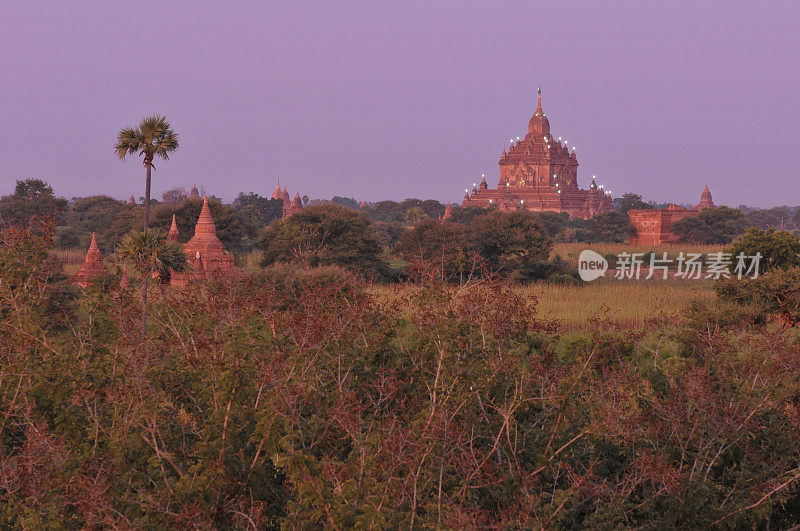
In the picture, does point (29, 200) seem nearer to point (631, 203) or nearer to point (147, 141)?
point (147, 141)

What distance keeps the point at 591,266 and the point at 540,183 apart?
2773 inches

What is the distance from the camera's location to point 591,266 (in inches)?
1547

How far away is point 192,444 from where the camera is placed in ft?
17.8

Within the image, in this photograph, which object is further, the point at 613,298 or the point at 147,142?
the point at 613,298

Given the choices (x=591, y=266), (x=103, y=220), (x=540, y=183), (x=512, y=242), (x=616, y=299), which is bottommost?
(x=616, y=299)

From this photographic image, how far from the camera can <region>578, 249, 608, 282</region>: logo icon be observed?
35456 millimetres

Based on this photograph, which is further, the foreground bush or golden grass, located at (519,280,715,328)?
golden grass, located at (519,280,715,328)

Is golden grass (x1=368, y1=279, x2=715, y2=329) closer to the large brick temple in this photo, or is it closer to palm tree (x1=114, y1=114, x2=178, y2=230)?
palm tree (x1=114, y1=114, x2=178, y2=230)

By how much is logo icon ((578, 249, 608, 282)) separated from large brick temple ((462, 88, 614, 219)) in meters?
57.4

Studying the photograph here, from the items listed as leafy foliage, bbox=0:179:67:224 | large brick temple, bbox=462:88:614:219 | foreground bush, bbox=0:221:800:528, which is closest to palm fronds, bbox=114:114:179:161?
foreground bush, bbox=0:221:800:528

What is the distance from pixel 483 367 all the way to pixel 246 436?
212 cm

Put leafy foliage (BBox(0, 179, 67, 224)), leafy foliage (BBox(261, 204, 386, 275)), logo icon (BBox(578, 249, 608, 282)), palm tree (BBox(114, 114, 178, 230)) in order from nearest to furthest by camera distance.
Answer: palm tree (BBox(114, 114, 178, 230)) → logo icon (BBox(578, 249, 608, 282)) → leafy foliage (BBox(261, 204, 386, 275)) → leafy foliage (BBox(0, 179, 67, 224))

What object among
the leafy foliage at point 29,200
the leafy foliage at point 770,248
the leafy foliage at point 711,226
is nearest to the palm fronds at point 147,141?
the leafy foliage at point 770,248

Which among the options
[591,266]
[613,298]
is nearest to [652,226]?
[591,266]
